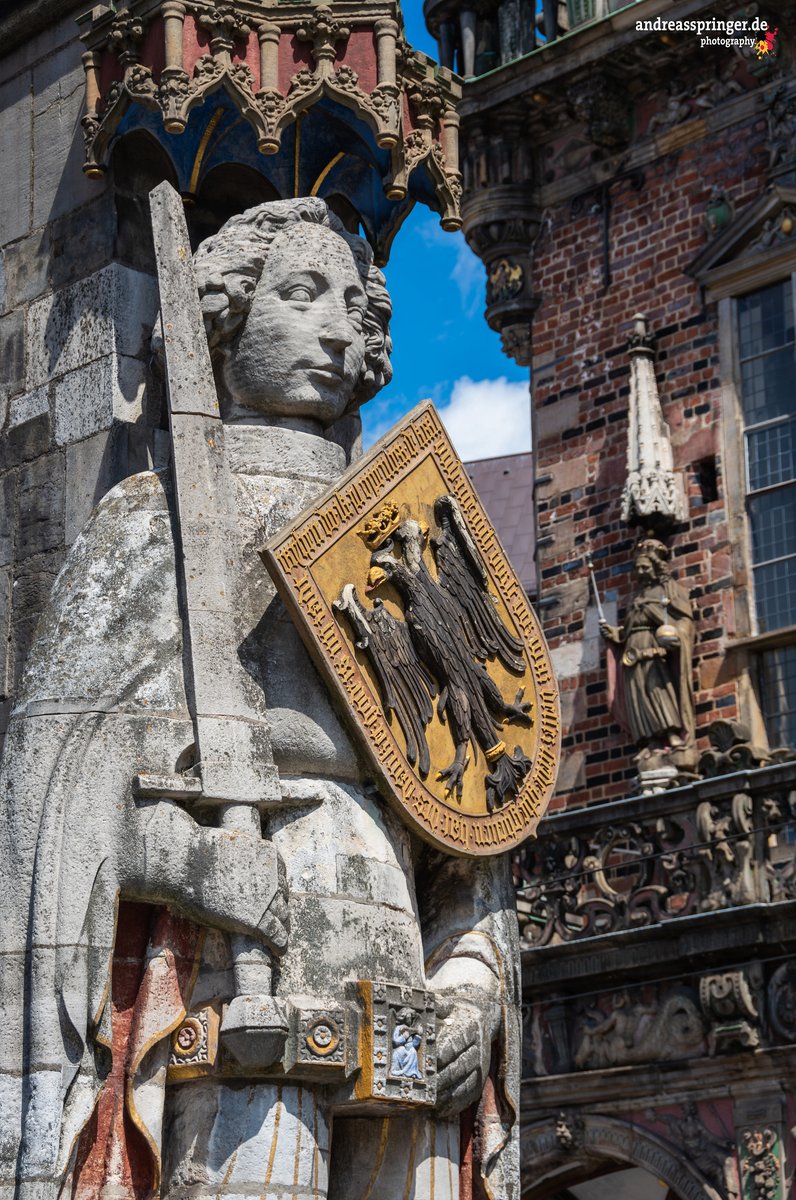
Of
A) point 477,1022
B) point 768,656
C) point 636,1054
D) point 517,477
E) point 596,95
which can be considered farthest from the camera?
point 517,477

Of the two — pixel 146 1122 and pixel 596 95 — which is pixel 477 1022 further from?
pixel 596 95

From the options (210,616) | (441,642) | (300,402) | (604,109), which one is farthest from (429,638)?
(604,109)

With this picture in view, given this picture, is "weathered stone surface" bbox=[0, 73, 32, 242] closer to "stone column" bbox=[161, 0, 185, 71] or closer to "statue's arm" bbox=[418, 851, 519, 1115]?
"stone column" bbox=[161, 0, 185, 71]

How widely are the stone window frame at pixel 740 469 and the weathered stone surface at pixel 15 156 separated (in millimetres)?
11371

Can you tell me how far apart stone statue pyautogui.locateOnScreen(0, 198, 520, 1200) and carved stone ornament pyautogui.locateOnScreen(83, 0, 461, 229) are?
464 mm

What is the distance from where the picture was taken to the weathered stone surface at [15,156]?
6.77m

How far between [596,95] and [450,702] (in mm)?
14419

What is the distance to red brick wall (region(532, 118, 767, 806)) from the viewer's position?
18.4 meters

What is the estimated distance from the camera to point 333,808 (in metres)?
5.52

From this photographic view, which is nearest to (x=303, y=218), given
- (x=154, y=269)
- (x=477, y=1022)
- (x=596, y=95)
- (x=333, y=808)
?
(x=154, y=269)

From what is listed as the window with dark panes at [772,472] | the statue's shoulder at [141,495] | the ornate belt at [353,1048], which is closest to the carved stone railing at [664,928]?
the window with dark panes at [772,472]

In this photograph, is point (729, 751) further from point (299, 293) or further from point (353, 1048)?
point (353, 1048)

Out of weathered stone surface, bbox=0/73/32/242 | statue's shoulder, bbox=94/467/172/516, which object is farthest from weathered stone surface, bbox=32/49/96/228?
statue's shoulder, bbox=94/467/172/516

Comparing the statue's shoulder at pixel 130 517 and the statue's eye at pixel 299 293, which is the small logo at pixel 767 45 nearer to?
the statue's eye at pixel 299 293
